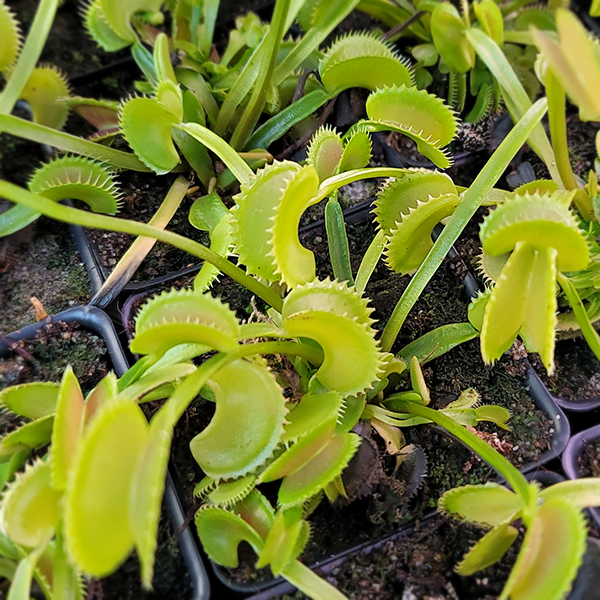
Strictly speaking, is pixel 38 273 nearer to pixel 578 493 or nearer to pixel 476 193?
pixel 476 193

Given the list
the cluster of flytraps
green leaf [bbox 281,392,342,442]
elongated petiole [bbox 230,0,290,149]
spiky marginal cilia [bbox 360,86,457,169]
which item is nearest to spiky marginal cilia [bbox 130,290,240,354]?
the cluster of flytraps

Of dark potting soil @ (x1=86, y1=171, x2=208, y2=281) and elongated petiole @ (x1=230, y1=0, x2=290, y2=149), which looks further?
dark potting soil @ (x1=86, y1=171, x2=208, y2=281)

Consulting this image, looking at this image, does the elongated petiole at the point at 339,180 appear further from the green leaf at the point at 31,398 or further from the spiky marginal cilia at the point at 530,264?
the green leaf at the point at 31,398

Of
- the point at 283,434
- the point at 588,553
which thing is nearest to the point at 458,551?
Result: the point at 588,553

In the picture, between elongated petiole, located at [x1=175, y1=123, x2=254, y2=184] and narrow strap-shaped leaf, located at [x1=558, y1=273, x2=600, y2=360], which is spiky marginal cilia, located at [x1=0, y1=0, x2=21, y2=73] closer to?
elongated petiole, located at [x1=175, y1=123, x2=254, y2=184]

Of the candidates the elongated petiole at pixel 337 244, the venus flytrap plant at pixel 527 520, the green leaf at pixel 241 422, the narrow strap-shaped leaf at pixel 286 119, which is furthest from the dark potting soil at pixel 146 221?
the venus flytrap plant at pixel 527 520

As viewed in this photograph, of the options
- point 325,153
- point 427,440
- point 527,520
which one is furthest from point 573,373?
point 325,153

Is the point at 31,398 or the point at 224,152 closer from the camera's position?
the point at 31,398
